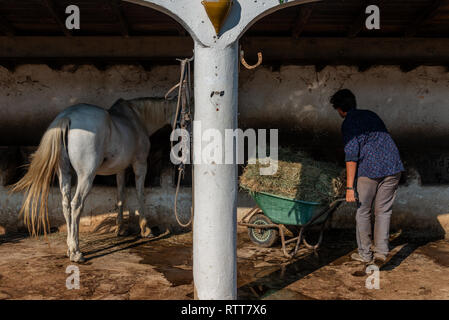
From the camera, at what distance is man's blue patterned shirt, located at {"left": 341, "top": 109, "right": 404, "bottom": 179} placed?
4.51 m

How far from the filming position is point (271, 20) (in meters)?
5.88

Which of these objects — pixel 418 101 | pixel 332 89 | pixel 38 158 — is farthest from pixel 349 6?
pixel 38 158

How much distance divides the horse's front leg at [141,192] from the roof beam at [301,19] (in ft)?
9.95

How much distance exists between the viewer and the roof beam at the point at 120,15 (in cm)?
516

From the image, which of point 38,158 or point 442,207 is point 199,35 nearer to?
point 38,158

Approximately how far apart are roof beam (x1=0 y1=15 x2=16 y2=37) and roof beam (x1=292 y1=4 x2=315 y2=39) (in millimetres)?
4192

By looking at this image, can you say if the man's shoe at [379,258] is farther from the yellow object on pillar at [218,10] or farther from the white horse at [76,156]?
the white horse at [76,156]

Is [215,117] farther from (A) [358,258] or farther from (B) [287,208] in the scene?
(A) [358,258]

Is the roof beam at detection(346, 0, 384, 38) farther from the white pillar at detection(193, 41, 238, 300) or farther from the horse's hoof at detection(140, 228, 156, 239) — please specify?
the horse's hoof at detection(140, 228, 156, 239)

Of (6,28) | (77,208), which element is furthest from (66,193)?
(6,28)

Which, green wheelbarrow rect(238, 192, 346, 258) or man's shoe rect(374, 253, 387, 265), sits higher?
green wheelbarrow rect(238, 192, 346, 258)

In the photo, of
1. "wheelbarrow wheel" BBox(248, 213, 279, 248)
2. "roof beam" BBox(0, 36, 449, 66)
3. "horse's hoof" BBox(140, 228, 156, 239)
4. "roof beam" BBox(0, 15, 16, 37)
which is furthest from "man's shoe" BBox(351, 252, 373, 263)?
"roof beam" BBox(0, 15, 16, 37)

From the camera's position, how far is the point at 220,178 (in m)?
A: 3.52

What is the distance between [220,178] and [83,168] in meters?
2.18
